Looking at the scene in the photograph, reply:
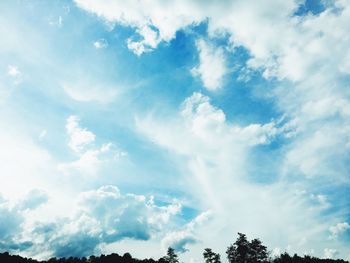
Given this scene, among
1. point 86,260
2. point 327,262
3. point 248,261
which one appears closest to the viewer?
point 248,261

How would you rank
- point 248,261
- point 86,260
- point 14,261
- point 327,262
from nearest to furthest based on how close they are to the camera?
point 248,261 < point 14,261 < point 327,262 < point 86,260

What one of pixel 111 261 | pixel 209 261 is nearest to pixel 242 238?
pixel 209 261

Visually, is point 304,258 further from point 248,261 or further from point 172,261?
point 172,261

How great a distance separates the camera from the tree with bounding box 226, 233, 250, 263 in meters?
109

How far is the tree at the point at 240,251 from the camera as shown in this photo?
10875cm

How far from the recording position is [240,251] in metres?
109

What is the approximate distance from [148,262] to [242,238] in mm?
50704

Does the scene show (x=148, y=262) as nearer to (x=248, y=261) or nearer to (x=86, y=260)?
(x=86, y=260)

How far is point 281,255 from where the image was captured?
138 meters

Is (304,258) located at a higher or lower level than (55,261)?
higher

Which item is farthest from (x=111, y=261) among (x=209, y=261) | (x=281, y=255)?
(x=281, y=255)

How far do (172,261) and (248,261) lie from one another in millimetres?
33559

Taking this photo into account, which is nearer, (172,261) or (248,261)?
(248,261)

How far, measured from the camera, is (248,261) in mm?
108562
